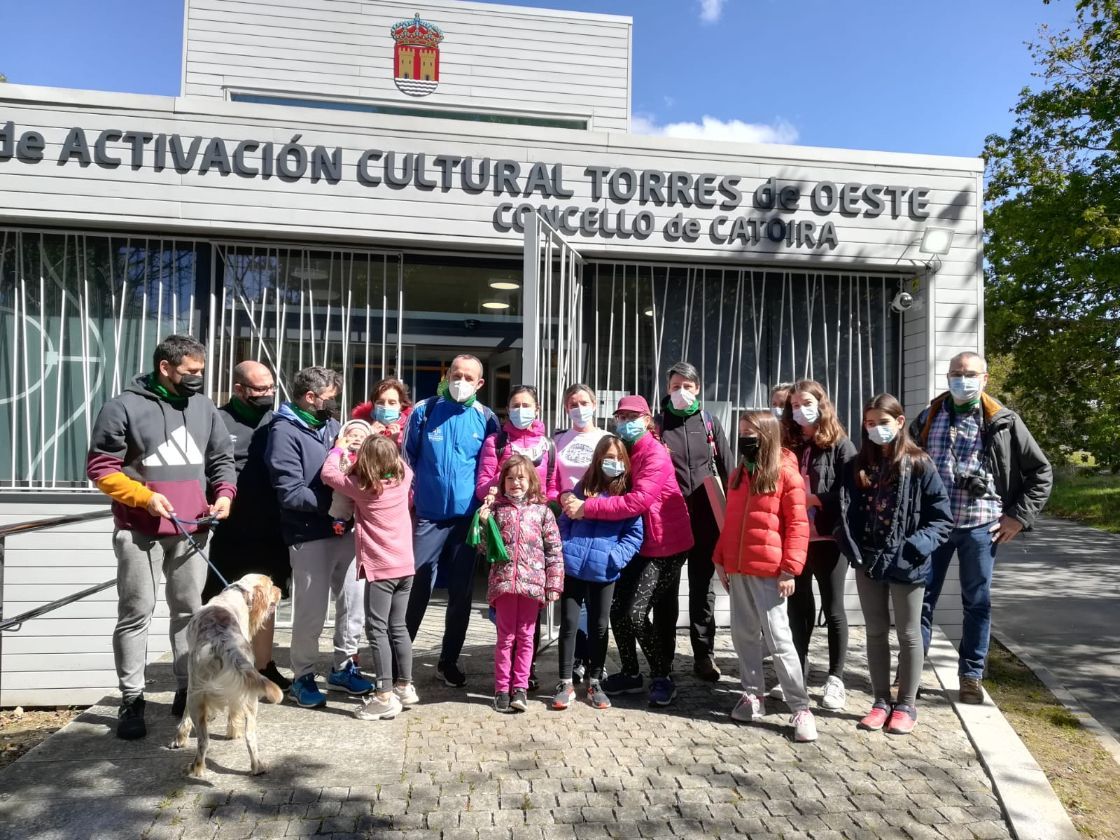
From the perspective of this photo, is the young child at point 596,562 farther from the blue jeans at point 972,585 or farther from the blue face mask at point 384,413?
the blue jeans at point 972,585

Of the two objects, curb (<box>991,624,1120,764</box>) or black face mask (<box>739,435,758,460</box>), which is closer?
black face mask (<box>739,435,758,460</box>)

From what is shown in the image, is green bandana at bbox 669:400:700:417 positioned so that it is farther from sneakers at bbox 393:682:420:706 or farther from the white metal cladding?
the white metal cladding

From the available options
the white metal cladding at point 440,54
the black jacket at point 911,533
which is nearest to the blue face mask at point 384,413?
the black jacket at point 911,533

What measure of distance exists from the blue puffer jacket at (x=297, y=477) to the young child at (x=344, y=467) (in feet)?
0.17

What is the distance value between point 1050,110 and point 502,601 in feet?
49.7

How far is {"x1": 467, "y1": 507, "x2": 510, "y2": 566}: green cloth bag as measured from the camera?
4.40 meters

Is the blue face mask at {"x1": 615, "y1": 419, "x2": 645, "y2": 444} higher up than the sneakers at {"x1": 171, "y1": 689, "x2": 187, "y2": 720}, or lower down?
higher up

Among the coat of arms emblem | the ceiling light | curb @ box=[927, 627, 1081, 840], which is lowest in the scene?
curb @ box=[927, 627, 1081, 840]

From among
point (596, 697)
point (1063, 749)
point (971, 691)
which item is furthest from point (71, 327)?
point (1063, 749)

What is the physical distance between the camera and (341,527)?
4438 millimetres

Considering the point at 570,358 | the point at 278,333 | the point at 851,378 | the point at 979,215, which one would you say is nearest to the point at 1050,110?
the point at 979,215

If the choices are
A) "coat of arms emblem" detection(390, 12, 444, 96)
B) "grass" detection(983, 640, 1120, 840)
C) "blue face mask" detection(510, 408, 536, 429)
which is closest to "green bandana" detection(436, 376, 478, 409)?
"blue face mask" detection(510, 408, 536, 429)

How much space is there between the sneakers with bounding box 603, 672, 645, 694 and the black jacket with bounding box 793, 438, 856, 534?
136 centimetres

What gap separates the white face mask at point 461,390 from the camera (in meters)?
4.75
